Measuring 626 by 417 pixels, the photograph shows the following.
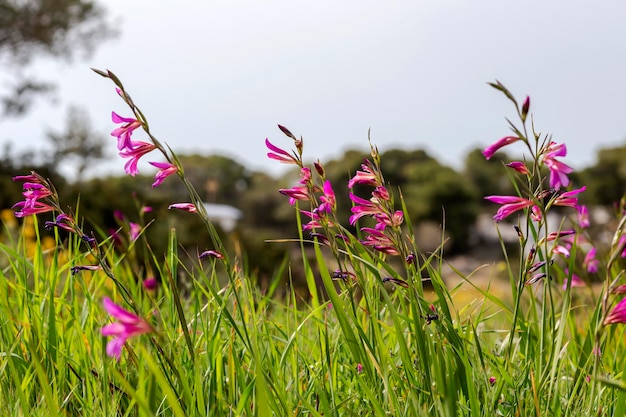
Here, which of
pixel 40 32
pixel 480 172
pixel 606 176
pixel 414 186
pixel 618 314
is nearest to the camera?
pixel 618 314

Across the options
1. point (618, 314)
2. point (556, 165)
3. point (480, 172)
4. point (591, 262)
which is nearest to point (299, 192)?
point (556, 165)

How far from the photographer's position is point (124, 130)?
1.27 m

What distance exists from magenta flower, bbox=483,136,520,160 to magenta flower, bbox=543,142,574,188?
3.7 inches

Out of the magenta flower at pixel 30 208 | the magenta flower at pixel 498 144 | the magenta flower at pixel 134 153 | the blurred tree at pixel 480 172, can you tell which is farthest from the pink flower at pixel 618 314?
the blurred tree at pixel 480 172

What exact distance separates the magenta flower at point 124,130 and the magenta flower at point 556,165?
2.52ft

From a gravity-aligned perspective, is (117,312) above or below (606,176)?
above

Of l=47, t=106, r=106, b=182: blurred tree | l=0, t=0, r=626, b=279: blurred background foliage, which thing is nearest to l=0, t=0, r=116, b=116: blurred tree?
l=0, t=0, r=626, b=279: blurred background foliage

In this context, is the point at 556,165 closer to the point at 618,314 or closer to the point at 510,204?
the point at 510,204

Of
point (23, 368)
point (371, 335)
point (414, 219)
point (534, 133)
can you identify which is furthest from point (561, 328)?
point (414, 219)

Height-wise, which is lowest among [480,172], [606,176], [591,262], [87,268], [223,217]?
[606,176]

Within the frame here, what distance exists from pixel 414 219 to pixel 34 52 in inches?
744

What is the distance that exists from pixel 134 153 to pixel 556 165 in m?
0.81

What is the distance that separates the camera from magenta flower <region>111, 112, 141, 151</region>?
1.25 meters

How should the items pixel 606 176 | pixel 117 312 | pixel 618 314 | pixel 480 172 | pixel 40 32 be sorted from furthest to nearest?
1. pixel 480 172
2. pixel 606 176
3. pixel 40 32
4. pixel 618 314
5. pixel 117 312
